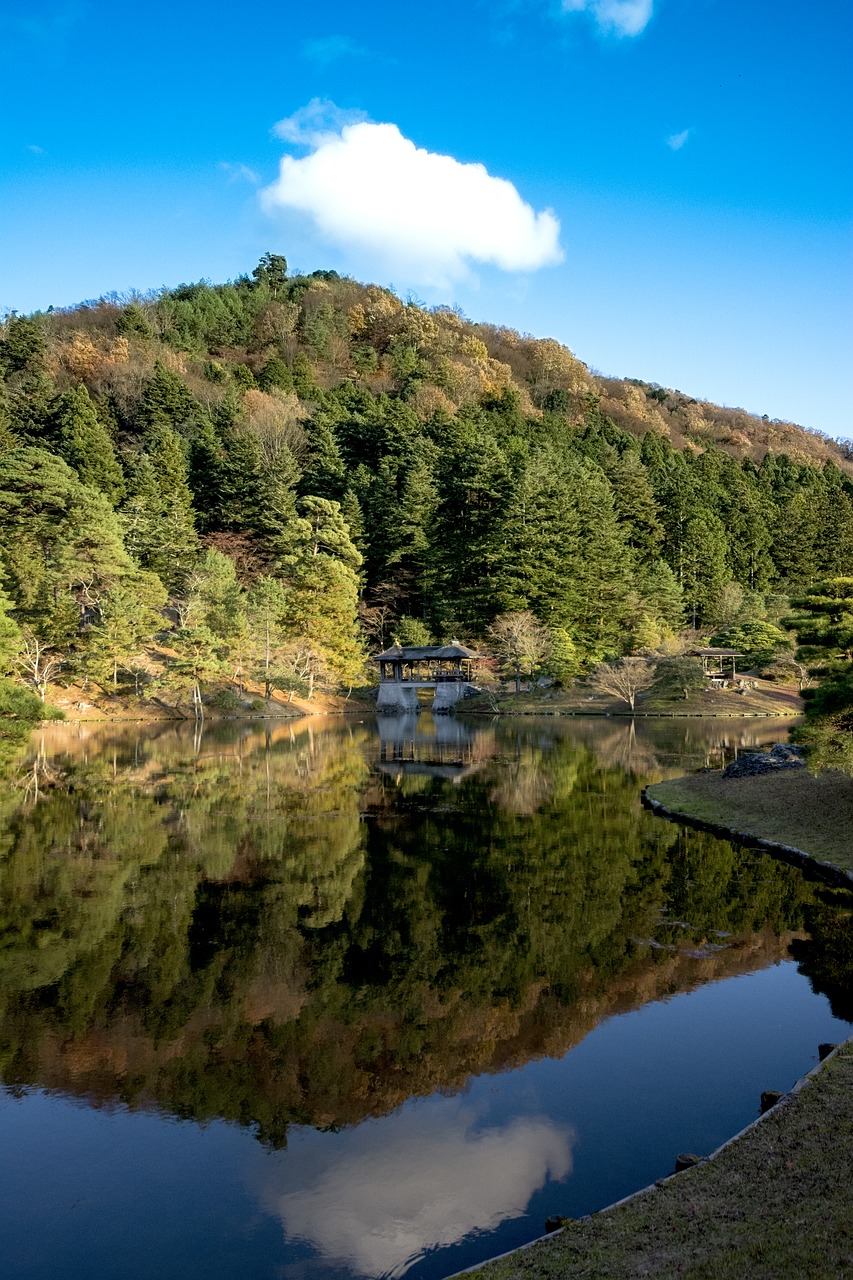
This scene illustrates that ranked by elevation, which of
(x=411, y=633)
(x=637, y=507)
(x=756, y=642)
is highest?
(x=637, y=507)

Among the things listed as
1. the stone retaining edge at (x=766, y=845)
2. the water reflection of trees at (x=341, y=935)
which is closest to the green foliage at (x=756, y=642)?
the water reflection of trees at (x=341, y=935)

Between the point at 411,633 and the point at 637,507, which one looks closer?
the point at 411,633

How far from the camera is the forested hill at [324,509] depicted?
3669 cm

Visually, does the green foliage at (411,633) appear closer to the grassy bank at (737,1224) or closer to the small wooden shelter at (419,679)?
the small wooden shelter at (419,679)

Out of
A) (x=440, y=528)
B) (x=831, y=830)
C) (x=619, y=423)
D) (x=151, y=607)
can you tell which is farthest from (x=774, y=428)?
(x=831, y=830)

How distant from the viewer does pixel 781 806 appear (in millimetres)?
13938

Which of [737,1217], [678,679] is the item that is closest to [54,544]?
[678,679]

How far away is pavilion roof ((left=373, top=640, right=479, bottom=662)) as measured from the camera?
136 feet

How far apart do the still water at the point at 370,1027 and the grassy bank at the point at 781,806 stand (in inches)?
28.8

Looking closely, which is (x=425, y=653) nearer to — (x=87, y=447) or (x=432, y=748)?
(x=432, y=748)

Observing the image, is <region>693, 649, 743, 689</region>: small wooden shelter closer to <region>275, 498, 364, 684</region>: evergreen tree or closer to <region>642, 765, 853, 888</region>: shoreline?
<region>275, 498, 364, 684</region>: evergreen tree

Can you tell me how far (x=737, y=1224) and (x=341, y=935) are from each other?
5.94 meters

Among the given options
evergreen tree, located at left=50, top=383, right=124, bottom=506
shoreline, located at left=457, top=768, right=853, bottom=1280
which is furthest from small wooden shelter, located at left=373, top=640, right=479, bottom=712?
shoreline, located at left=457, top=768, right=853, bottom=1280

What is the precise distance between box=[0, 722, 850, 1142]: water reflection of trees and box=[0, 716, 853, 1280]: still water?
0.04 meters
